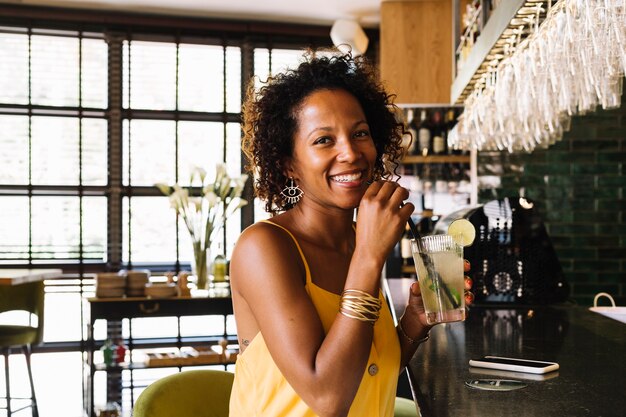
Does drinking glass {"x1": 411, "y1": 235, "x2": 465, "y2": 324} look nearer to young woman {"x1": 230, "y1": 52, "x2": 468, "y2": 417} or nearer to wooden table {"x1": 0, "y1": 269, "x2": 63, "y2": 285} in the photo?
young woman {"x1": 230, "y1": 52, "x2": 468, "y2": 417}

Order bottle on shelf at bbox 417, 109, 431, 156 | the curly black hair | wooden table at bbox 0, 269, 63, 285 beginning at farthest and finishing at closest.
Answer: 1. bottle on shelf at bbox 417, 109, 431, 156
2. wooden table at bbox 0, 269, 63, 285
3. the curly black hair

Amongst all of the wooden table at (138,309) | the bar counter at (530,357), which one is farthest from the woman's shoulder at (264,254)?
the wooden table at (138,309)

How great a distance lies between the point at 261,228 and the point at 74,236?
5.51 m

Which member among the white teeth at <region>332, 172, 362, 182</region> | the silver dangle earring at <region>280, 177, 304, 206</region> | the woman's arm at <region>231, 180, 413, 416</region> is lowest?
the woman's arm at <region>231, 180, 413, 416</region>

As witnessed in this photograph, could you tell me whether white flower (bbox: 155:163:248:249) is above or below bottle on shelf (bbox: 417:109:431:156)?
below

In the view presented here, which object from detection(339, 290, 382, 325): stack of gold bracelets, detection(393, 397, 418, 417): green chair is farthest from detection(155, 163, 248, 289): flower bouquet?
detection(339, 290, 382, 325): stack of gold bracelets

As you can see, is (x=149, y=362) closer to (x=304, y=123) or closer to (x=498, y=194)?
(x=498, y=194)

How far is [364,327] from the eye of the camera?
1273 mm

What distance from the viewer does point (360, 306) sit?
1.28 metres

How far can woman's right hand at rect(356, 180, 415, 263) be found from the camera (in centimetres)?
133

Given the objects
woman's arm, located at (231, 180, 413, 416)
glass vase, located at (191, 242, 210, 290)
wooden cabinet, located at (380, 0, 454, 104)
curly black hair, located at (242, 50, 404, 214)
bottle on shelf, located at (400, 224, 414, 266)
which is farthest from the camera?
bottle on shelf, located at (400, 224, 414, 266)

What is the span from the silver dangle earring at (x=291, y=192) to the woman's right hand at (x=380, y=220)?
321 millimetres

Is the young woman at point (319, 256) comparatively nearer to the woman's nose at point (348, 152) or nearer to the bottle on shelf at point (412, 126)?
the woman's nose at point (348, 152)

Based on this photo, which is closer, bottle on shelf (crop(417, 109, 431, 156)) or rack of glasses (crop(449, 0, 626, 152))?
rack of glasses (crop(449, 0, 626, 152))
